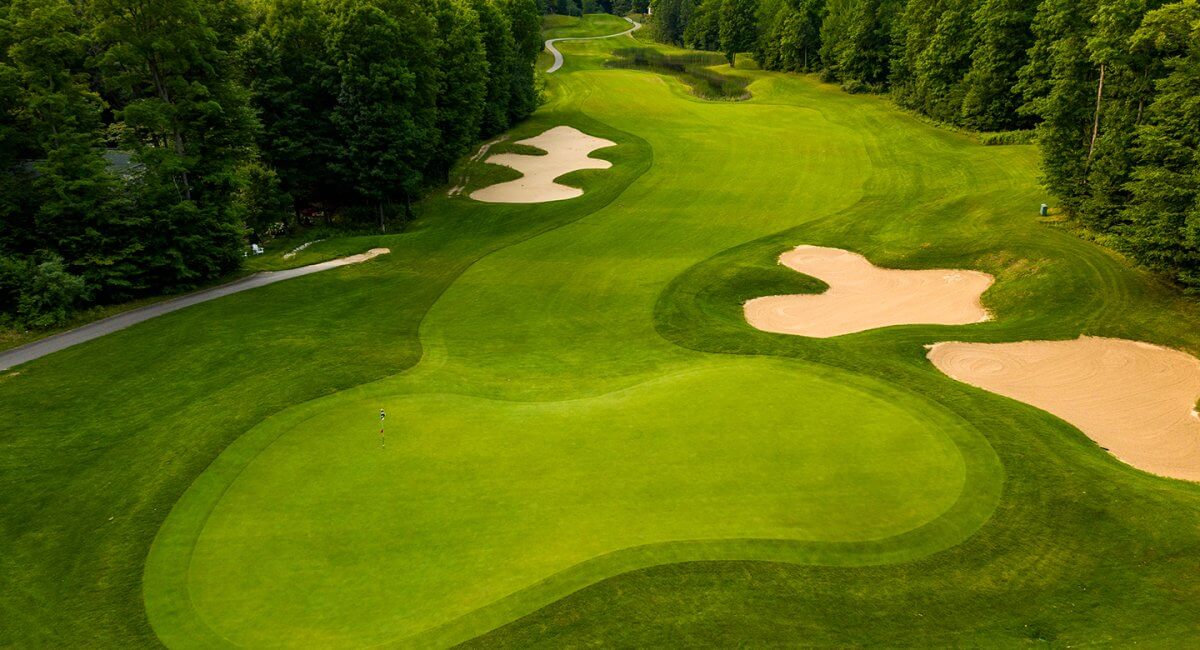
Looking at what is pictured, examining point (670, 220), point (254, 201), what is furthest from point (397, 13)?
point (670, 220)

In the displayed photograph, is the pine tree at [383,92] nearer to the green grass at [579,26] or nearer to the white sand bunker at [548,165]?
the white sand bunker at [548,165]

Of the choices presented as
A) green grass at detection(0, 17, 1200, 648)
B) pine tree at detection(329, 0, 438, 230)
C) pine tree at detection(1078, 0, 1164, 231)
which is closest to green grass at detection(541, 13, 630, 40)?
pine tree at detection(329, 0, 438, 230)

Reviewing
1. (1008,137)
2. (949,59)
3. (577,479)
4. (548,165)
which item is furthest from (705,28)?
(577,479)

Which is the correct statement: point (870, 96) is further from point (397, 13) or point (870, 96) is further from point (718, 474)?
point (718, 474)

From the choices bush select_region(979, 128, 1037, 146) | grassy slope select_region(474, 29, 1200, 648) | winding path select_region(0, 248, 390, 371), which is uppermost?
bush select_region(979, 128, 1037, 146)

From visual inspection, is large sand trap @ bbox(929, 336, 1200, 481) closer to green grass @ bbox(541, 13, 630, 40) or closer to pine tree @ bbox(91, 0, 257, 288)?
pine tree @ bbox(91, 0, 257, 288)

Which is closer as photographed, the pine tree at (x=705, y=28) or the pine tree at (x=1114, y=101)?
the pine tree at (x=1114, y=101)

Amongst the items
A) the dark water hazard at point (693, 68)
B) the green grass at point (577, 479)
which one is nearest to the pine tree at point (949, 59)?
the dark water hazard at point (693, 68)
